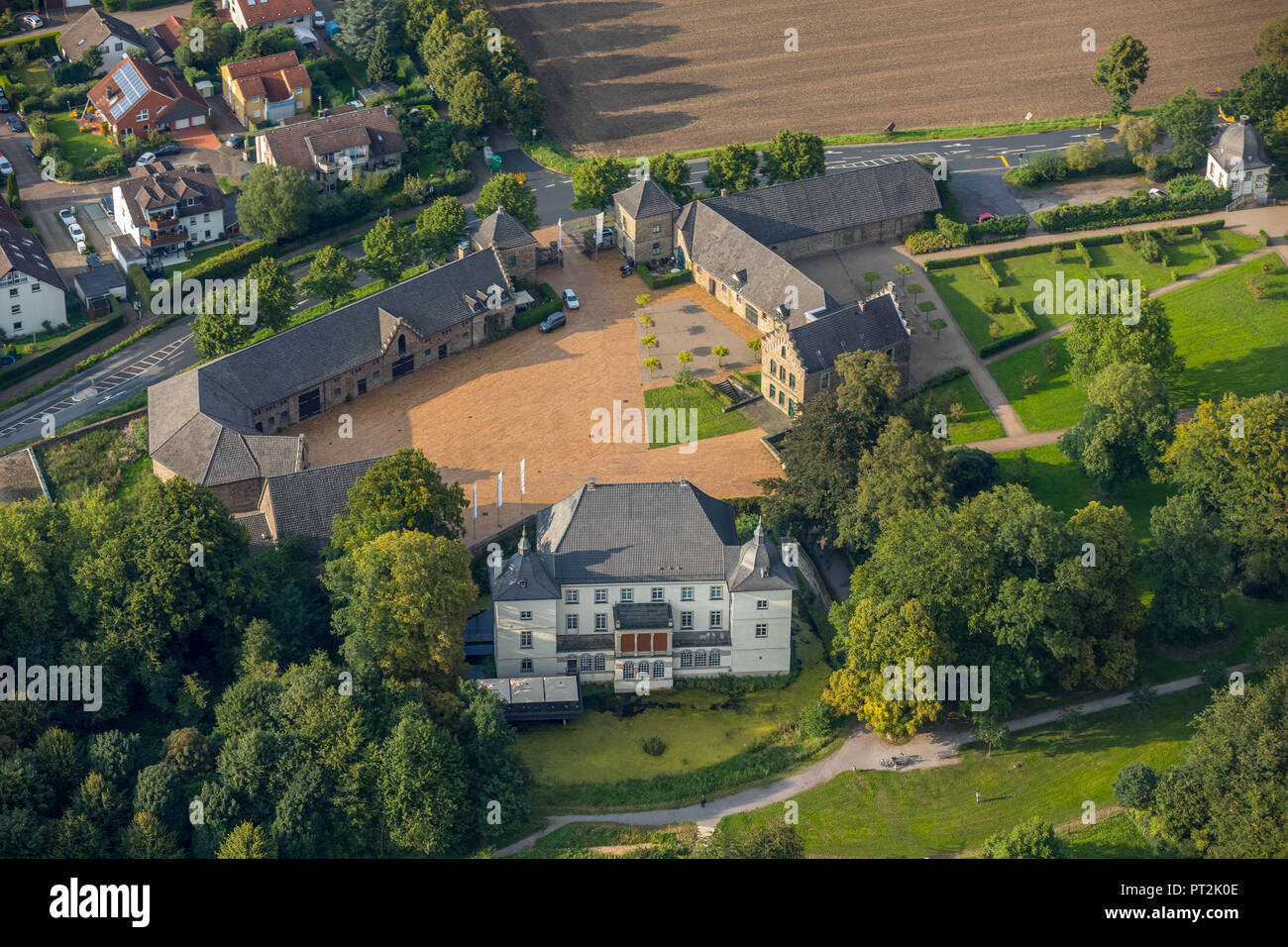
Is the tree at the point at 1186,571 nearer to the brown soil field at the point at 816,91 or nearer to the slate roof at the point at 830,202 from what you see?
the slate roof at the point at 830,202

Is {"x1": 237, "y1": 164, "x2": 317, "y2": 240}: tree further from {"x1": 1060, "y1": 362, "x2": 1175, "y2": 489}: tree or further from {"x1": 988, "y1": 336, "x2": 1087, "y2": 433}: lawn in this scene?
{"x1": 1060, "y1": 362, "x2": 1175, "y2": 489}: tree

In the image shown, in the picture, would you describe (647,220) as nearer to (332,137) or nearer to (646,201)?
(646,201)

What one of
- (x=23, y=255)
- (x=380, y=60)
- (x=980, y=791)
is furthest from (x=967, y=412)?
(x=23, y=255)

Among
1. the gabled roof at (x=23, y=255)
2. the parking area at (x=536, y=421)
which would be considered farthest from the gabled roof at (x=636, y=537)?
the gabled roof at (x=23, y=255)

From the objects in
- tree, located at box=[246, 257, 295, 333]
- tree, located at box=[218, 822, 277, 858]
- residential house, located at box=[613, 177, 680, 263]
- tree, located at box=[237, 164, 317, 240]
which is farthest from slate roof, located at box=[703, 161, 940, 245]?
tree, located at box=[218, 822, 277, 858]

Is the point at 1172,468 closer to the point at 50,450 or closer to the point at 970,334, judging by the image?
the point at 970,334

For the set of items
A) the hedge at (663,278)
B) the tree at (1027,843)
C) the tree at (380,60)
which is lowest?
the tree at (1027,843)

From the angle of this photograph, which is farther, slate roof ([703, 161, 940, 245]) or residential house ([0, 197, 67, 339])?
slate roof ([703, 161, 940, 245])
